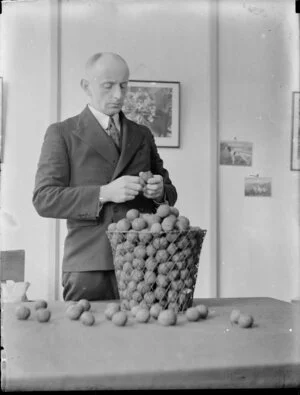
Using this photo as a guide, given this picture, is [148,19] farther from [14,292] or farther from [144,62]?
[14,292]

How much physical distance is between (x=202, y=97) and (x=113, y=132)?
0.77 meters

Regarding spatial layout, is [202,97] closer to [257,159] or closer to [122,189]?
[257,159]

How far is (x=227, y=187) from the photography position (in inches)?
88.8

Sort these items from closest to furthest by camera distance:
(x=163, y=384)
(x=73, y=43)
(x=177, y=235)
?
(x=163, y=384) < (x=177, y=235) < (x=73, y=43)

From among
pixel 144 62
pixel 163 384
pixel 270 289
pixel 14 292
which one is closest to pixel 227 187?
pixel 270 289

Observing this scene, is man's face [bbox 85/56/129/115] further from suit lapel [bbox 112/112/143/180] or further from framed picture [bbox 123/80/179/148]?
framed picture [bbox 123/80/179/148]

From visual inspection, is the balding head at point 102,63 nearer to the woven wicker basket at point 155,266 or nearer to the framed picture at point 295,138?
the woven wicker basket at point 155,266

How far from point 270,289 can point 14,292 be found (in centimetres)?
109

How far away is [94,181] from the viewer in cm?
153

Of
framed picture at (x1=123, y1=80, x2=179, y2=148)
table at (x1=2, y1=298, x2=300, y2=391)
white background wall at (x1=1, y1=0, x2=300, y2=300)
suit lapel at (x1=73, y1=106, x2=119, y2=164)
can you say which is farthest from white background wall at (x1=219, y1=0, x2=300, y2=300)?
table at (x1=2, y1=298, x2=300, y2=391)

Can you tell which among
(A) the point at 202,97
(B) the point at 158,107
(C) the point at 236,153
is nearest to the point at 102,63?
(B) the point at 158,107

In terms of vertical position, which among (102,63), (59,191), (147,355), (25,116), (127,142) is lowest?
(147,355)

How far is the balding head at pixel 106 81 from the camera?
1.56 meters

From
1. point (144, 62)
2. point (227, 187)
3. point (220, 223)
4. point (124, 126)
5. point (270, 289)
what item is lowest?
point (270, 289)
